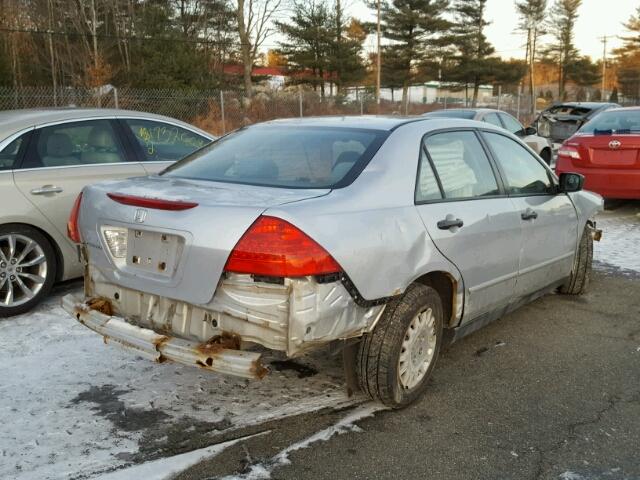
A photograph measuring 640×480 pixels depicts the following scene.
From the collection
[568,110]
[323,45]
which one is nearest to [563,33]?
[323,45]

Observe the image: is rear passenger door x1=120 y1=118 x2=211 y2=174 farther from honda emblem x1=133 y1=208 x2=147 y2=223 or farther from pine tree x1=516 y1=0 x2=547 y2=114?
pine tree x1=516 y1=0 x2=547 y2=114

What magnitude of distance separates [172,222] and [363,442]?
55.2 inches

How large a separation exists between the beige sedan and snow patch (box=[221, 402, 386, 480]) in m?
2.77

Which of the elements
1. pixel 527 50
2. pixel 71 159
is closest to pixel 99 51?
pixel 71 159

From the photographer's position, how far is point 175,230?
2930mm

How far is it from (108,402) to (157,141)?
292cm

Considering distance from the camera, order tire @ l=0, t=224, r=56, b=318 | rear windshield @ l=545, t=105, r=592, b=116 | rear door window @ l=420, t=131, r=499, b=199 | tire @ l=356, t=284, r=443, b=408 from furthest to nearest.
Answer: rear windshield @ l=545, t=105, r=592, b=116 → tire @ l=0, t=224, r=56, b=318 → rear door window @ l=420, t=131, r=499, b=199 → tire @ l=356, t=284, r=443, b=408

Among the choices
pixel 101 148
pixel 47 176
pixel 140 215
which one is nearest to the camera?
pixel 140 215

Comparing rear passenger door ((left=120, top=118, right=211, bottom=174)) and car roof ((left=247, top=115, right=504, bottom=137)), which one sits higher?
car roof ((left=247, top=115, right=504, bottom=137))

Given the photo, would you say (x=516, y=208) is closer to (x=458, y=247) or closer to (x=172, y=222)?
(x=458, y=247)

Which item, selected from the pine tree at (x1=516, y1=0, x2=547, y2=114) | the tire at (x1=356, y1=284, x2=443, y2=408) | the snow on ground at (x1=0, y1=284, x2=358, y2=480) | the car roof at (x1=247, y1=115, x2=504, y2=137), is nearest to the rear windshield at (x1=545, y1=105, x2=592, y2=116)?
the car roof at (x1=247, y1=115, x2=504, y2=137)

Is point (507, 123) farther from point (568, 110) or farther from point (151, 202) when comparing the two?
point (151, 202)

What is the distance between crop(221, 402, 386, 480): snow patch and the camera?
283 cm

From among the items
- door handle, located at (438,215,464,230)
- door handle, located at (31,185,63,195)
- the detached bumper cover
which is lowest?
the detached bumper cover
